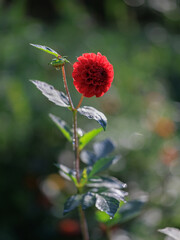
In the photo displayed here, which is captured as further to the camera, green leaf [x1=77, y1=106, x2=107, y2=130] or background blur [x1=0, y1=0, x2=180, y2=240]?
background blur [x1=0, y1=0, x2=180, y2=240]

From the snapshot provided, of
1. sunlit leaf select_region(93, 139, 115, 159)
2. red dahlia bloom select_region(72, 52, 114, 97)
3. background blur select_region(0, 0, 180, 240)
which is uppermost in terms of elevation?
red dahlia bloom select_region(72, 52, 114, 97)

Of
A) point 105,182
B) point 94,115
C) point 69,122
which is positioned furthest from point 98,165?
point 69,122

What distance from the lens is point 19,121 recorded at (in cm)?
159

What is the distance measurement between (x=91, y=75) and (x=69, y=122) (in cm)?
114

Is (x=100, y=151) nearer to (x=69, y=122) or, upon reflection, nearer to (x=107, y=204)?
(x=107, y=204)

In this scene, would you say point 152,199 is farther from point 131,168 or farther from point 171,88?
point 171,88

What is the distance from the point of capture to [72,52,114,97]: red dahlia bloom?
1.85 feet

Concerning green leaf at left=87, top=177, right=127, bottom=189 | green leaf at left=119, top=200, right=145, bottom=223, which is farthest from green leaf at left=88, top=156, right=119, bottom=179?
green leaf at left=119, top=200, right=145, bottom=223

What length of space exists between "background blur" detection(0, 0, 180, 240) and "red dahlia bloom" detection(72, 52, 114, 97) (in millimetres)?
324

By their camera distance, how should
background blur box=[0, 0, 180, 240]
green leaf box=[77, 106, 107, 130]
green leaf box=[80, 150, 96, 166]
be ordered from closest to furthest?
green leaf box=[77, 106, 107, 130] < green leaf box=[80, 150, 96, 166] < background blur box=[0, 0, 180, 240]

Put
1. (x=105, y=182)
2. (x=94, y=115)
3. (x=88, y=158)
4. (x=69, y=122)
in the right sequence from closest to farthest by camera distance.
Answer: (x=94, y=115)
(x=105, y=182)
(x=88, y=158)
(x=69, y=122)

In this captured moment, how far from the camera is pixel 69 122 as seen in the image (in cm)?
170

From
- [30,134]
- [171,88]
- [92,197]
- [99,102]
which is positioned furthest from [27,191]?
[171,88]

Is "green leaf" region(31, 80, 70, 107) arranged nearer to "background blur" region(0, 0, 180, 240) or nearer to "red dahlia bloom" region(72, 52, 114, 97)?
"red dahlia bloom" region(72, 52, 114, 97)
